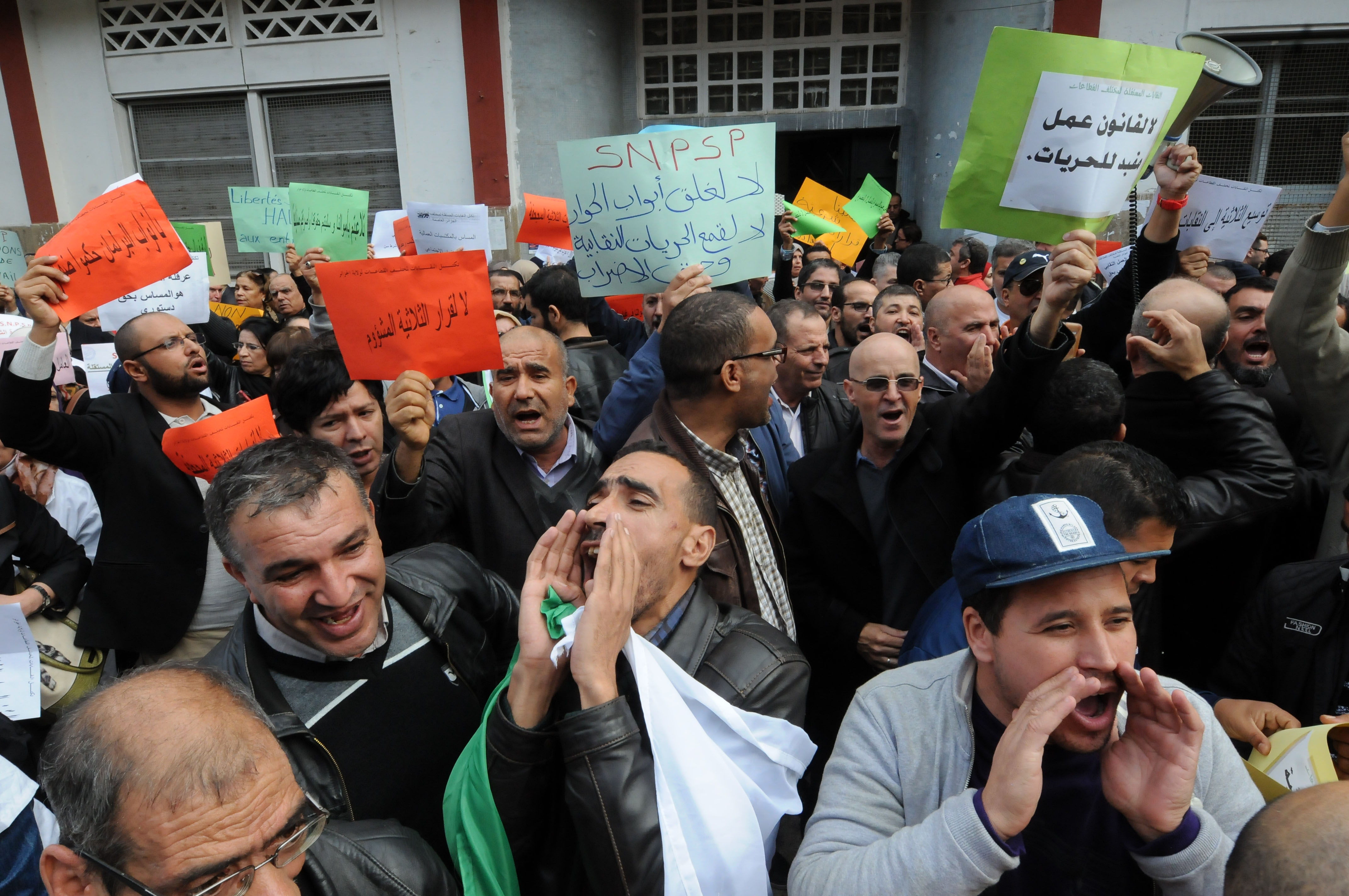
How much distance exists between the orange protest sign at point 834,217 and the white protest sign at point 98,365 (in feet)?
17.0

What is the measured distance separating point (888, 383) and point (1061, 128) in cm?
95

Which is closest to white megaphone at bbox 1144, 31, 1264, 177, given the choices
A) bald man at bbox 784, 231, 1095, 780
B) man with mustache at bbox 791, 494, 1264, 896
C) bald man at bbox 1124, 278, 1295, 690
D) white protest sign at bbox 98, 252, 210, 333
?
bald man at bbox 1124, 278, 1295, 690

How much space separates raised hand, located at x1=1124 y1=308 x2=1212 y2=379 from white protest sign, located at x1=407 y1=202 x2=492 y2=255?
152 inches

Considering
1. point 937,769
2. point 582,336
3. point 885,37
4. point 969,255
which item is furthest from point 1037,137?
point 885,37

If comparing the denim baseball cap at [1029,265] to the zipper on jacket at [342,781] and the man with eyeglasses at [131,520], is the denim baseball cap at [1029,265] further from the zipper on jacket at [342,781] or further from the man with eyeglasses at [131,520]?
the man with eyeglasses at [131,520]

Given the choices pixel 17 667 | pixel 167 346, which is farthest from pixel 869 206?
pixel 17 667

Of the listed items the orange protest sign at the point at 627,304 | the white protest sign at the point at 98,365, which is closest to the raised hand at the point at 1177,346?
the orange protest sign at the point at 627,304

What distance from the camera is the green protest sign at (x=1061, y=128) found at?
254 centimetres

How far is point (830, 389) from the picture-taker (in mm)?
4031

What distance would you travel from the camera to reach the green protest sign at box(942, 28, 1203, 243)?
8.34 ft

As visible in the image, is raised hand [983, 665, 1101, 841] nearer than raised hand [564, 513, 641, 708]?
Yes

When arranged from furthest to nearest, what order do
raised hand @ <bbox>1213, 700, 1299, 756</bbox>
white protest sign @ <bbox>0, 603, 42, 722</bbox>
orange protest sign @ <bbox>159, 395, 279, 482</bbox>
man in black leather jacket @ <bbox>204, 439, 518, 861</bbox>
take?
orange protest sign @ <bbox>159, 395, 279, 482</bbox> < white protest sign @ <bbox>0, 603, 42, 722</bbox> < raised hand @ <bbox>1213, 700, 1299, 756</bbox> < man in black leather jacket @ <bbox>204, 439, 518, 861</bbox>

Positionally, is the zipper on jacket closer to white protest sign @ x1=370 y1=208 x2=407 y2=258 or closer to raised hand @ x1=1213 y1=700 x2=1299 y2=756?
raised hand @ x1=1213 y1=700 x2=1299 y2=756

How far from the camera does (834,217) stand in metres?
7.28
